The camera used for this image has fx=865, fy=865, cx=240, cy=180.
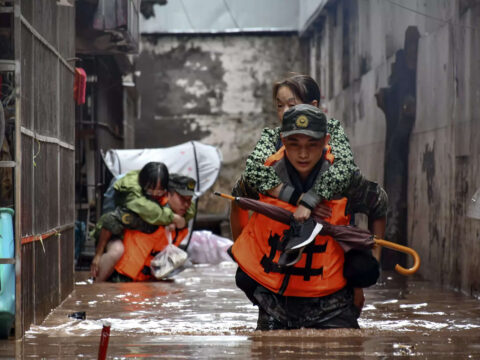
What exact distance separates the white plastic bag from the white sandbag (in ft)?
10.5

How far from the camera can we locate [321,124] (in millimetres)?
5035

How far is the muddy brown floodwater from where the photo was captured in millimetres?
4734

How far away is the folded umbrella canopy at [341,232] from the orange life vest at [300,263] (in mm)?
78

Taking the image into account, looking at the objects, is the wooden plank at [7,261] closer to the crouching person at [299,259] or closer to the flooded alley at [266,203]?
the flooded alley at [266,203]

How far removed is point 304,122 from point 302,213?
0.52m

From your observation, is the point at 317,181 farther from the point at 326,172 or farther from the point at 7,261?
the point at 7,261

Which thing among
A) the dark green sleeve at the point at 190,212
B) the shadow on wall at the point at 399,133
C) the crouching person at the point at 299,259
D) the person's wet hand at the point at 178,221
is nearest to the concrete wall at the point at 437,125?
the shadow on wall at the point at 399,133

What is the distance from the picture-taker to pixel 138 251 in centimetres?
1096

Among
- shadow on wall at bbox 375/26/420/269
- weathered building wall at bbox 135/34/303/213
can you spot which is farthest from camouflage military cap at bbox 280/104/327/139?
weathered building wall at bbox 135/34/303/213

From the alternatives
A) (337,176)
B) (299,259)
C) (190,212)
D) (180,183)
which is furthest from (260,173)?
(190,212)

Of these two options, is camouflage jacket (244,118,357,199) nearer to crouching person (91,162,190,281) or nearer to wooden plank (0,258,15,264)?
wooden plank (0,258,15,264)

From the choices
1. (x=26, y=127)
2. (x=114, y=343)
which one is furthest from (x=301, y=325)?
(x=26, y=127)

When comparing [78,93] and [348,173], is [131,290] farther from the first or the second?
[348,173]

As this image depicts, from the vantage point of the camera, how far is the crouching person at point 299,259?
5.04 m
